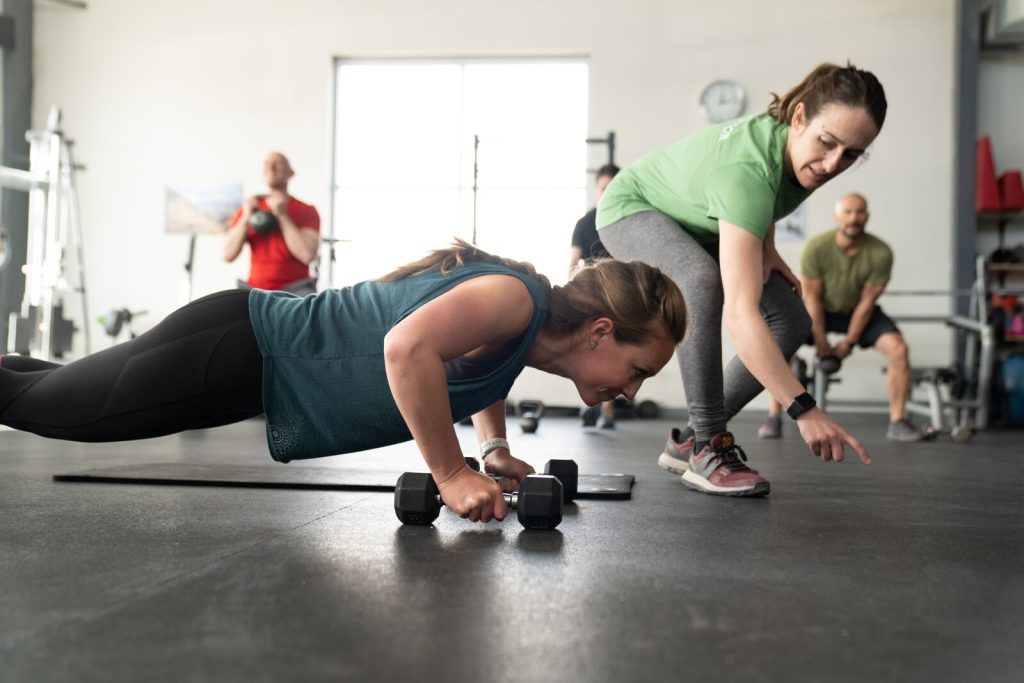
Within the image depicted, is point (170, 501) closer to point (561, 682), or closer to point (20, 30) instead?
point (561, 682)

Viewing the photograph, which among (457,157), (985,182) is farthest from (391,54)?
(985,182)

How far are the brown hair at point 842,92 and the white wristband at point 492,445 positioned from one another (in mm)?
808

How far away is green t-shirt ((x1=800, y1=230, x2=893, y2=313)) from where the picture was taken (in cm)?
423

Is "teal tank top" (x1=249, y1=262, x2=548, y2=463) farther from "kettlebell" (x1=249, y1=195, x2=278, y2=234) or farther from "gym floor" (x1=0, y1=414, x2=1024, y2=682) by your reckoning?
"kettlebell" (x1=249, y1=195, x2=278, y2=234)

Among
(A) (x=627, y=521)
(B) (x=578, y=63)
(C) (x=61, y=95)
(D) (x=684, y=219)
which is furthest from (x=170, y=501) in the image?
(C) (x=61, y=95)

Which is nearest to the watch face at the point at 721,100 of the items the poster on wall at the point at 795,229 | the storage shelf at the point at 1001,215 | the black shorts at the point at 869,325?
the poster on wall at the point at 795,229

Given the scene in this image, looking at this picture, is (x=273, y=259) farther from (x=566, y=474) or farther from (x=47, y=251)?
(x=566, y=474)

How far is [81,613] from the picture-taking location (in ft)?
2.89

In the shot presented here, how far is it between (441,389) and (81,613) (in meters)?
0.56

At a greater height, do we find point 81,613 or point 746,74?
point 746,74

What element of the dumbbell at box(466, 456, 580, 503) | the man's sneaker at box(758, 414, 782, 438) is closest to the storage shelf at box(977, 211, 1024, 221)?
the man's sneaker at box(758, 414, 782, 438)

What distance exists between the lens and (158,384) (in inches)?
59.0

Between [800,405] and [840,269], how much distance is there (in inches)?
115

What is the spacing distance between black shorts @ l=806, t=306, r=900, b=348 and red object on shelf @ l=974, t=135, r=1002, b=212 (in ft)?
6.60
